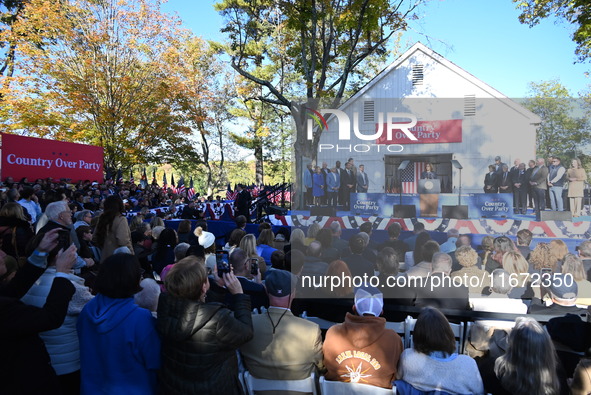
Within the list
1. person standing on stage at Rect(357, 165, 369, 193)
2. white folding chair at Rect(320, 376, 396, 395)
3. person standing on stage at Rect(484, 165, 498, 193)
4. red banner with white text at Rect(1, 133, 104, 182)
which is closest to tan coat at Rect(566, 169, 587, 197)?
person standing on stage at Rect(484, 165, 498, 193)

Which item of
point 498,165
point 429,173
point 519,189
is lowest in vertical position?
point 519,189

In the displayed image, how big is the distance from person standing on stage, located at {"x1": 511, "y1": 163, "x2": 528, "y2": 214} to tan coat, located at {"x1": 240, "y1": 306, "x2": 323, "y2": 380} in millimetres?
6843

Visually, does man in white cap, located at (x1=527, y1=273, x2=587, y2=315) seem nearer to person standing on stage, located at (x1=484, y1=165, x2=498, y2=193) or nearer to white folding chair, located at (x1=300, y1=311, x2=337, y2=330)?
white folding chair, located at (x1=300, y1=311, x2=337, y2=330)

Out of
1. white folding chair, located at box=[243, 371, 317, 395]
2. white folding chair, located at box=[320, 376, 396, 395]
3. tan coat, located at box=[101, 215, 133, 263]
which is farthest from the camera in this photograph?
tan coat, located at box=[101, 215, 133, 263]

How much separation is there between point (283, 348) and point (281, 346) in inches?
0.7

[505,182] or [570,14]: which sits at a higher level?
[570,14]

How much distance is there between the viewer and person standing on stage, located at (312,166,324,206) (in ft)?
27.5

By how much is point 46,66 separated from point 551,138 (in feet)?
69.7

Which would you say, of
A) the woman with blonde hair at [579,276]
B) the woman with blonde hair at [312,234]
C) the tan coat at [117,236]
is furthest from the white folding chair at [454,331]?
the woman with blonde hair at [312,234]

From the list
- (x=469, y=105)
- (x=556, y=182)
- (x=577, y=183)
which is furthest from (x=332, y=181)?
(x=577, y=183)

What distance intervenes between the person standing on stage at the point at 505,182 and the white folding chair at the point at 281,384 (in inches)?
274

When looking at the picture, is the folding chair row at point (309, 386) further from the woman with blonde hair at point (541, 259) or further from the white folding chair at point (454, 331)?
the woman with blonde hair at point (541, 259)

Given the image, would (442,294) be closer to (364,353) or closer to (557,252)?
(364,353)

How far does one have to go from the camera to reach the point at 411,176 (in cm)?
880
